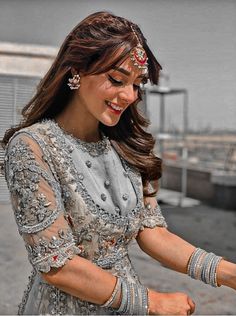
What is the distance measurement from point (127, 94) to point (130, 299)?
0.40 m

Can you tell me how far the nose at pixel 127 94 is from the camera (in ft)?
3.46

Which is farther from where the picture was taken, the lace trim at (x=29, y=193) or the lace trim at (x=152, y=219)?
the lace trim at (x=152, y=219)

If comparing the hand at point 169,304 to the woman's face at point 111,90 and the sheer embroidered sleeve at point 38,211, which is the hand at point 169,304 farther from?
the woman's face at point 111,90

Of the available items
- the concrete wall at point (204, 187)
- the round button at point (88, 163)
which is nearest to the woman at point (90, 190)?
the round button at point (88, 163)

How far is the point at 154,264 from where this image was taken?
525 centimetres

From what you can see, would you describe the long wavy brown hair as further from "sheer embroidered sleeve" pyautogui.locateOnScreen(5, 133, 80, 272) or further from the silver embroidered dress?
"sheer embroidered sleeve" pyautogui.locateOnScreen(5, 133, 80, 272)

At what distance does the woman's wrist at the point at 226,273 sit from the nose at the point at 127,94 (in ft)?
1.40

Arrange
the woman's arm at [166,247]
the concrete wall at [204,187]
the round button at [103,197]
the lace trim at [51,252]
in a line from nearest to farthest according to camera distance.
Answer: the lace trim at [51,252], the round button at [103,197], the woman's arm at [166,247], the concrete wall at [204,187]

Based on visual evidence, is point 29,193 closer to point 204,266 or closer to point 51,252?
point 51,252

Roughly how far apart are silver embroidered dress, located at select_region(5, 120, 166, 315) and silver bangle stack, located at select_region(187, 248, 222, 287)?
12cm

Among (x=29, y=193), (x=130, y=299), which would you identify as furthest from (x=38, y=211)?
(x=130, y=299)

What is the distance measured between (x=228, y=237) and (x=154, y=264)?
6.74 feet

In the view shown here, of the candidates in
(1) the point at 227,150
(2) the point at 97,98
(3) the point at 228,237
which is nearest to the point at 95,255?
(2) the point at 97,98

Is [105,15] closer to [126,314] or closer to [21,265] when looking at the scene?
[126,314]
